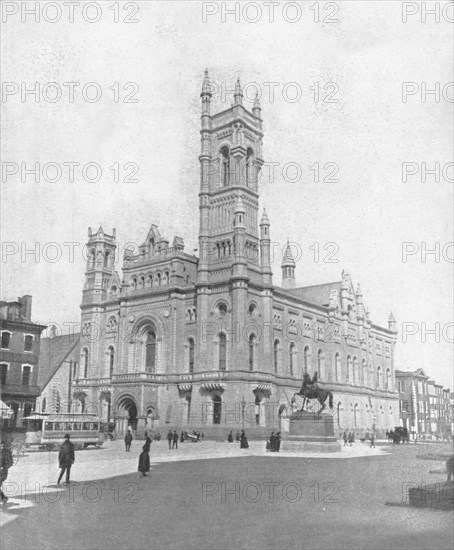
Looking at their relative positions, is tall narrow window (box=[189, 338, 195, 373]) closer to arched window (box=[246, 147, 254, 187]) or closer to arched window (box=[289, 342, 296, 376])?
arched window (box=[289, 342, 296, 376])

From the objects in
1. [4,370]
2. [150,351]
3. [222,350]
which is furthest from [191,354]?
[4,370]

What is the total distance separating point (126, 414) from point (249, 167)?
27.9 meters

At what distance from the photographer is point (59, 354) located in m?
69.1

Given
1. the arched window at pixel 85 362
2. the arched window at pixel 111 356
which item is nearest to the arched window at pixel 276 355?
the arched window at pixel 111 356

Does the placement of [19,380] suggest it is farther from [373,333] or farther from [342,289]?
[373,333]

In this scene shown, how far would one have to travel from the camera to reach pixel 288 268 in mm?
91750

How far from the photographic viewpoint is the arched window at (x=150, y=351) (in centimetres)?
5869

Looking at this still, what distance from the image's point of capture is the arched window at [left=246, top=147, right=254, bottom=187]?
60625mm

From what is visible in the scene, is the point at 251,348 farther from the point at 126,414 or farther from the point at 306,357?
the point at 126,414

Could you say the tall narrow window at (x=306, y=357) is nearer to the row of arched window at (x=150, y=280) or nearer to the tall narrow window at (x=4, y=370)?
the row of arched window at (x=150, y=280)

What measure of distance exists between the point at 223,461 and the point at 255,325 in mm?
29293

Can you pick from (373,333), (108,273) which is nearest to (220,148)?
(108,273)

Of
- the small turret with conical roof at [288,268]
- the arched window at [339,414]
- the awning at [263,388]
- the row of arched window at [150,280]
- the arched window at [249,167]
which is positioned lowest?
the arched window at [339,414]

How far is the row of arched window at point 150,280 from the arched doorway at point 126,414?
11.8 metres
